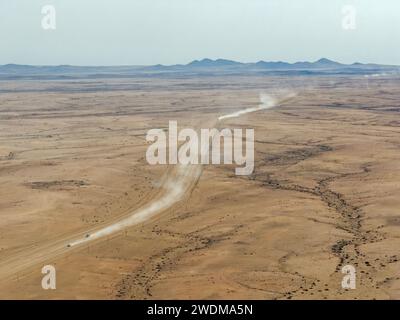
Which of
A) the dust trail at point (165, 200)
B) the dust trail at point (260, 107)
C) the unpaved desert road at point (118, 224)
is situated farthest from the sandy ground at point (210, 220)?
the dust trail at point (260, 107)

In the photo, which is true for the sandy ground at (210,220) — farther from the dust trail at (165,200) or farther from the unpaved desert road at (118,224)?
the dust trail at (165,200)

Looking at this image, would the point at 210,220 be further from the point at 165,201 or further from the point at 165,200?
the point at 165,200

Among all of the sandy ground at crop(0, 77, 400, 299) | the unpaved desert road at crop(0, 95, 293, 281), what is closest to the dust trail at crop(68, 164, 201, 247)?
the unpaved desert road at crop(0, 95, 293, 281)

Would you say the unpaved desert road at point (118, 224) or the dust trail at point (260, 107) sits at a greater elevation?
the dust trail at point (260, 107)

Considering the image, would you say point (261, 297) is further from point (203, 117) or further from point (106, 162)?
point (203, 117)

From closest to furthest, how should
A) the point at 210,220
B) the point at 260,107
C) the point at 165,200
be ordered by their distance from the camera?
the point at 210,220
the point at 165,200
the point at 260,107

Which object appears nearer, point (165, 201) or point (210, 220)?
point (210, 220)

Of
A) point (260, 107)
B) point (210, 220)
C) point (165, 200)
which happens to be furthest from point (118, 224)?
point (260, 107)
